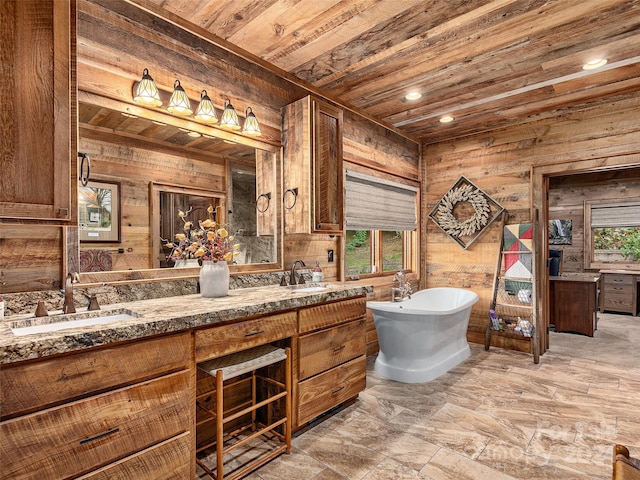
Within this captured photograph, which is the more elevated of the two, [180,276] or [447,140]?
[447,140]

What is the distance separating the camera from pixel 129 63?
203 cm

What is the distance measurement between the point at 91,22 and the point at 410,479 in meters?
2.94

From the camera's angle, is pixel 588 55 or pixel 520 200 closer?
pixel 588 55

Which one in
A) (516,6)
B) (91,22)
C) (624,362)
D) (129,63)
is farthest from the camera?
(624,362)

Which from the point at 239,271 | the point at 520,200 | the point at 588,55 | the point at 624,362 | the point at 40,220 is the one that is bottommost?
the point at 624,362

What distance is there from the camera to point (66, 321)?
1.65 metres

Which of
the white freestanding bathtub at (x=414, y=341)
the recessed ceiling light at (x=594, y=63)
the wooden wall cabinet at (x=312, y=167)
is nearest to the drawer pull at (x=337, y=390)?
the white freestanding bathtub at (x=414, y=341)

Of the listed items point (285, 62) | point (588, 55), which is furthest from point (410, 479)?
point (588, 55)

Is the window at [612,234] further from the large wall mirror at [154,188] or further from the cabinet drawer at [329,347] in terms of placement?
the large wall mirror at [154,188]

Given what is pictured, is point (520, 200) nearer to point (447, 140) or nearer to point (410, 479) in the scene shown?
point (447, 140)

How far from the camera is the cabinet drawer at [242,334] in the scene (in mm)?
1692

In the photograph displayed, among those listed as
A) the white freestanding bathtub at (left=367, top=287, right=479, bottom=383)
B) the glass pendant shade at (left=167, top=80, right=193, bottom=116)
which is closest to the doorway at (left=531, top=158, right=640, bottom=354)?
the white freestanding bathtub at (left=367, top=287, right=479, bottom=383)

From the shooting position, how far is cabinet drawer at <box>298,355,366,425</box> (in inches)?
88.0

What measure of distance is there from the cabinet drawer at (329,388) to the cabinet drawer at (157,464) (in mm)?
771
